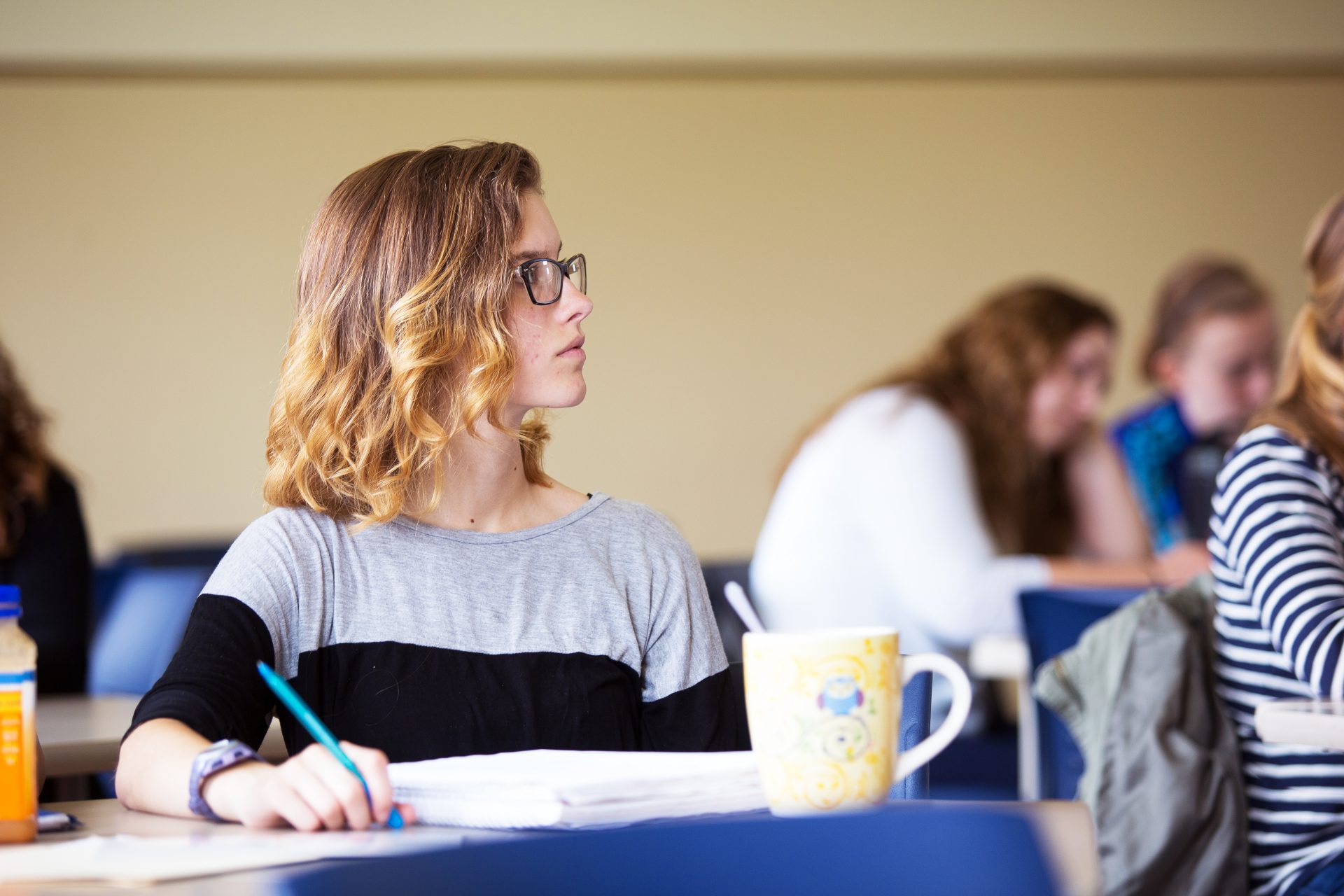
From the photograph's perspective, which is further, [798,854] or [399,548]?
[399,548]

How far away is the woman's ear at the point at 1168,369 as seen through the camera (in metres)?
3.63

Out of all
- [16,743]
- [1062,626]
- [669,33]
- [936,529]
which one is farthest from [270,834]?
[669,33]

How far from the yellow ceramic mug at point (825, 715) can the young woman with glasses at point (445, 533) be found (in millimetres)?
417

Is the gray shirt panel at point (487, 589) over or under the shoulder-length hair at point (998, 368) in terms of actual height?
under

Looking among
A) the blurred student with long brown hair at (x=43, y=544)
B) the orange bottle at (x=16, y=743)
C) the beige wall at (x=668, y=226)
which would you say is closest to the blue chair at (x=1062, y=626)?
the orange bottle at (x=16, y=743)

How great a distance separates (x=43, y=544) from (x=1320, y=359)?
6.07 feet

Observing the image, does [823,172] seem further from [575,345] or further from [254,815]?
[254,815]

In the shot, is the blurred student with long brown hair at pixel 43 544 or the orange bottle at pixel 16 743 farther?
the blurred student with long brown hair at pixel 43 544

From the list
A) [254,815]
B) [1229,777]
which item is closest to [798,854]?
[254,815]

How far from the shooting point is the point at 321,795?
80 centimetres

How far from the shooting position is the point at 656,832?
0.45 meters

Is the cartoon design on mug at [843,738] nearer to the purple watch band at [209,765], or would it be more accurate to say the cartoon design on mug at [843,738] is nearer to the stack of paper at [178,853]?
the stack of paper at [178,853]

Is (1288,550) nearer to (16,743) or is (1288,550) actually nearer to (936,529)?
(936,529)

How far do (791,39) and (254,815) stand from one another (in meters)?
4.34
